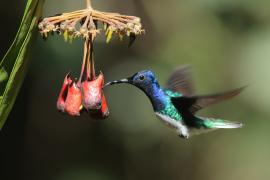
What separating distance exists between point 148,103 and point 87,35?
372 cm

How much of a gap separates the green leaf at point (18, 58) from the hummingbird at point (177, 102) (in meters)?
0.76

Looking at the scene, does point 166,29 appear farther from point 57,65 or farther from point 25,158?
point 25,158

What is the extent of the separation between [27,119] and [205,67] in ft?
5.37

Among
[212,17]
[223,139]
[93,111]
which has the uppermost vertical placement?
[93,111]

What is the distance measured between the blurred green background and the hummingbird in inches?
89.0

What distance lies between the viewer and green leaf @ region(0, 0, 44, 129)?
2.22m

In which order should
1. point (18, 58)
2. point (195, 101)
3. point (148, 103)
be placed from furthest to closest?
point (148, 103)
point (195, 101)
point (18, 58)

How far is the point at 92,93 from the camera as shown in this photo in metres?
2.23

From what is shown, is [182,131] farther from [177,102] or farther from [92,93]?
[92,93]

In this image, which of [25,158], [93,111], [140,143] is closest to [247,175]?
[140,143]

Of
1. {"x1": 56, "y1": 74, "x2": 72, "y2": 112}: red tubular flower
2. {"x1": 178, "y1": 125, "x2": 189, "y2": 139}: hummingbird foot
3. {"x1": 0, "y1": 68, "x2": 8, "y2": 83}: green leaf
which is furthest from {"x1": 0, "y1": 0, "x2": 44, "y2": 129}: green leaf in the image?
{"x1": 178, "y1": 125, "x2": 189, "y2": 139}: hummingbird foot

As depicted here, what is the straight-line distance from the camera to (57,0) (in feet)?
18.4

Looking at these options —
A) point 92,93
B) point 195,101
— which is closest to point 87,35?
point 92,93

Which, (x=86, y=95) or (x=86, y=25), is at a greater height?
(x=86, y=25)
